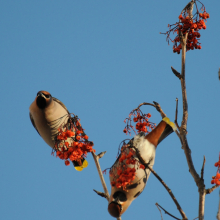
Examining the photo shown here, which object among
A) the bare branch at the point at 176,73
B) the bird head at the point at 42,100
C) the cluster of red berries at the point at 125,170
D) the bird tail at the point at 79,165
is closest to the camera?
the cluster of red berries at the point at 125,170

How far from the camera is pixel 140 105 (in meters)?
4.27

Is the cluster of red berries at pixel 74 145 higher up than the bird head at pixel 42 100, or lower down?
lower down

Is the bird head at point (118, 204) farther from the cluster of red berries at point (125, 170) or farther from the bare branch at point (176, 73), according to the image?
the bare branch at point (176, 73)

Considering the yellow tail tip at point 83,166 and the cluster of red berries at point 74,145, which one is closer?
the cluster of red berries at point 74,145

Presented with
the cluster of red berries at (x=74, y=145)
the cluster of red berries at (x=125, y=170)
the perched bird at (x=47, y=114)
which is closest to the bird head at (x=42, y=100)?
the perched bird at (x=47, y=114)

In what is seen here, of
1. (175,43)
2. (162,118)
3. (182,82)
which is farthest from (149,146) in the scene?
(175,43)

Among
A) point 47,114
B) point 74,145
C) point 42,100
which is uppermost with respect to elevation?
point 42,100

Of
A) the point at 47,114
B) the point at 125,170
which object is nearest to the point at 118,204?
the point at 125,170

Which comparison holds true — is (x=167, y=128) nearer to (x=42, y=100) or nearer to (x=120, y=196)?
(x=120, y=196)

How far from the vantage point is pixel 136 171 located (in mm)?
3797

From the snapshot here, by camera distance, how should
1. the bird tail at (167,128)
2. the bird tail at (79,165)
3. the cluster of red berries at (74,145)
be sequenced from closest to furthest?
the cluster of red berries at (74,145) → the bird tail at (167,128) → the bird tail at (79,165)

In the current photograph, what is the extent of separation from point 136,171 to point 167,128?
66 centimetres

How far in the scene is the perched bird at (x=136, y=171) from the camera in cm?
367

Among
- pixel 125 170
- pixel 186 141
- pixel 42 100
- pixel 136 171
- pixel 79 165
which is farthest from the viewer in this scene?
pixel 79 165
